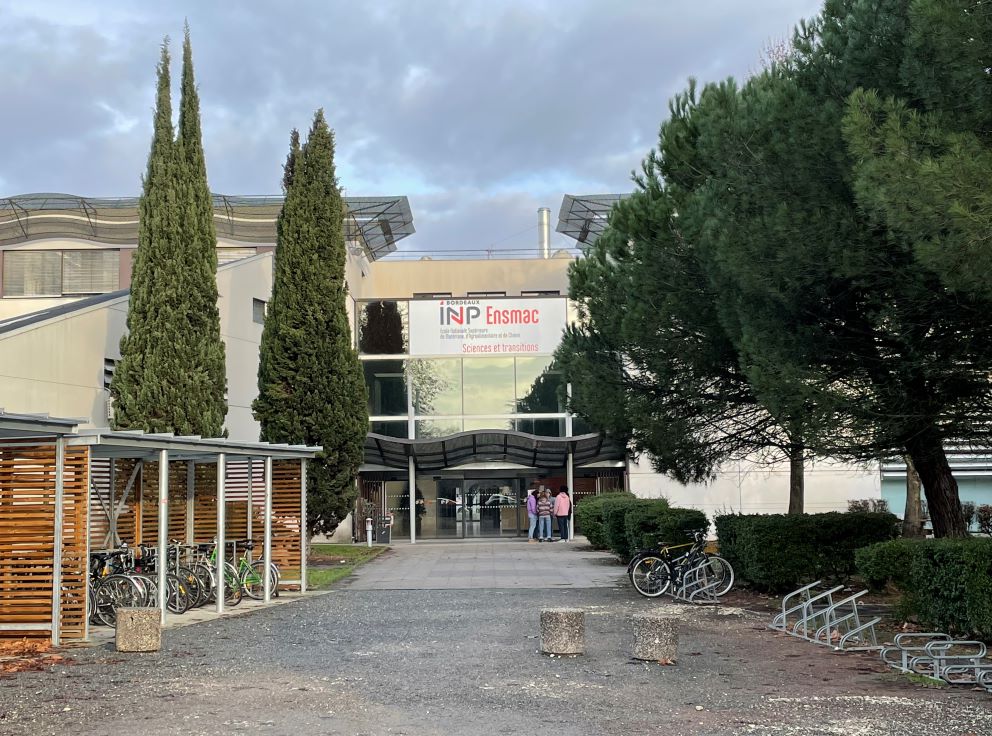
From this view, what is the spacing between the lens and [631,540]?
66.7 ft

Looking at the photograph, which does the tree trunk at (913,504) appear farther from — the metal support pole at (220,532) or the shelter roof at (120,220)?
the shelter roof at (120,220)

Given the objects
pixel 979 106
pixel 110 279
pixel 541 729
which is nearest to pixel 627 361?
pixel 979 106

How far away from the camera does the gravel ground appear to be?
7.30m

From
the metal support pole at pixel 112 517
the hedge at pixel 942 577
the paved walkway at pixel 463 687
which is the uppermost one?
the metal support pole at pixel 112 517

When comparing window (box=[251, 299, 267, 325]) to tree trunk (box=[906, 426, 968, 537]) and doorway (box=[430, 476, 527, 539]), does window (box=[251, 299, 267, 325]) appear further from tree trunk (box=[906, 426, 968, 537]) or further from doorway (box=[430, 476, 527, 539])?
tree trunk (box=[906, 426, 968, 537])

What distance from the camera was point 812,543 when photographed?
14.8 metres

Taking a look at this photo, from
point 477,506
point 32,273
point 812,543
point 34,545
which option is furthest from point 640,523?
point 32,273

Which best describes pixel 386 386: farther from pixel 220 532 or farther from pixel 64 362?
pixel 220 532

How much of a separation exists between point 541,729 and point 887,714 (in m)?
2.46

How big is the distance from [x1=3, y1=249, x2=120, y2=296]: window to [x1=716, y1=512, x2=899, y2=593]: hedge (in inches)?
1069

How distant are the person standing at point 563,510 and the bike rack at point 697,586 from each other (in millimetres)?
15434

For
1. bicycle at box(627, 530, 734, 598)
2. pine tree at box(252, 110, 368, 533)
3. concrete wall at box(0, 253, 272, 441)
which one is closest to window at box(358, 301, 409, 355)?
pine tree at box(252, 110, 368, 533)

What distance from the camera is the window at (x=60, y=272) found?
36219mm

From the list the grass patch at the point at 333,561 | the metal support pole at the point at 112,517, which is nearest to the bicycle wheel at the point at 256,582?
the grass patch at the point at 333,561
